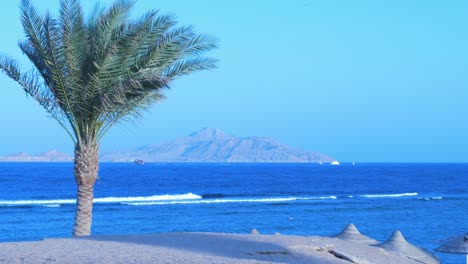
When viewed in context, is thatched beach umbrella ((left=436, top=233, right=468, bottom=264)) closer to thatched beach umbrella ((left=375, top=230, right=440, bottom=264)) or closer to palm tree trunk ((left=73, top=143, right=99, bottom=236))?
thatched beach umbrella ((left=375, top=230, right=440, bottom=264))

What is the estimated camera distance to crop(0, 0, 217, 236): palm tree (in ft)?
51.2

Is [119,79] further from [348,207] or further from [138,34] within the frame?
[348,207]

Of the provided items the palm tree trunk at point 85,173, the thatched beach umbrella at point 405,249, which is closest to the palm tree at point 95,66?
the palm tree trunk at point 85,173

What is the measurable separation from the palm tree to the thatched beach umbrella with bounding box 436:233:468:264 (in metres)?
A: 6.09

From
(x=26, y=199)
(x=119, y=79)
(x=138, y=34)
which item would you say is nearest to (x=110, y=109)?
(x=119, y=79)

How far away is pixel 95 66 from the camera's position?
51.4 ft

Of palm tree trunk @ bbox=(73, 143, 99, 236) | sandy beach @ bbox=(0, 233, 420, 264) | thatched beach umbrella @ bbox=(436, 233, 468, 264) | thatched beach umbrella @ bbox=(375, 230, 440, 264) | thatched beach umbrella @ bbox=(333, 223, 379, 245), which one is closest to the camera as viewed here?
sandy beach @ bbox=(0, 233, 420, 264)

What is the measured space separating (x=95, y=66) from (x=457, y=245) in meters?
7.97

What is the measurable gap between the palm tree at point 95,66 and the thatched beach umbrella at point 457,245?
6.09 metres

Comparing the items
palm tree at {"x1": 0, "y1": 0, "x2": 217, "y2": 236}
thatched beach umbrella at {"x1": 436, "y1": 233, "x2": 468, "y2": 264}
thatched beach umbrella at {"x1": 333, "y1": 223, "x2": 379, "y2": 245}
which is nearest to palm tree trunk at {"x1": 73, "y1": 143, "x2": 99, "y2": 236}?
palm tree at {"x1": 0, "y1": 0, "x2": 217, "y2": 236}

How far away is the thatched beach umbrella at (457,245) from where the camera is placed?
1443 cm

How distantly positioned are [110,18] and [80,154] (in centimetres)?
293

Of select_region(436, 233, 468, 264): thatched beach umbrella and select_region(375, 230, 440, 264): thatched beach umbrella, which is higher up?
select_region(436, 233, 468, 264): thatched beach umbrella

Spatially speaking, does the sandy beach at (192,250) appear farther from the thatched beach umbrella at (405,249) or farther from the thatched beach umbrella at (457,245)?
the thatched beach umbrella at (405,249)
